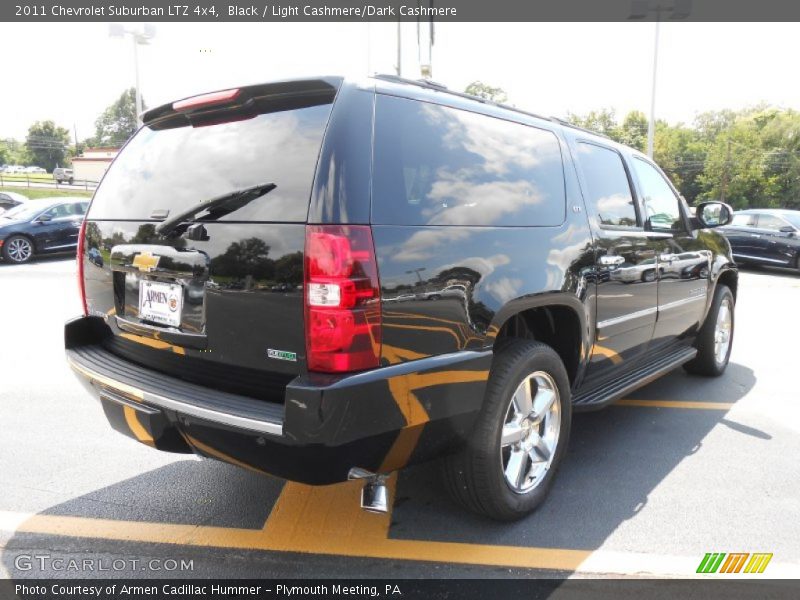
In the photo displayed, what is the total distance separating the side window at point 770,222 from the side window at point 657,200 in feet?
35.6

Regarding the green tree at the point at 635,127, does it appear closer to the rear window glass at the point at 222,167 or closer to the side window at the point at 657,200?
the side window at the point at 657,200

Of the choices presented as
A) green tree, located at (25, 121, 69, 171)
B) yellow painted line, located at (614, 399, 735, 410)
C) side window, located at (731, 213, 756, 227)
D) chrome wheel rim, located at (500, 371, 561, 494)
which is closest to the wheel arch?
chrome wheel rim, located at (500, 371, 561, 494)

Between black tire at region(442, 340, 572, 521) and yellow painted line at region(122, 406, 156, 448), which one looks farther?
black tire at region(442, 340, 572, 521)

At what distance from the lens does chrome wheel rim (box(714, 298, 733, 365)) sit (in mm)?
5310

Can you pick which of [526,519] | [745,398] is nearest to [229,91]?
[526,519]

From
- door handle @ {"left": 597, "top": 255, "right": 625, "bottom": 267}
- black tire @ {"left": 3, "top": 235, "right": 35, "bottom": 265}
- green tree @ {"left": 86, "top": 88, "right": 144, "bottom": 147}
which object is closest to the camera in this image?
door handle @ {"left": 597, "top": 255, "right": 625, "bottom": 267}

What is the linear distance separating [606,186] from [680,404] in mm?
1941

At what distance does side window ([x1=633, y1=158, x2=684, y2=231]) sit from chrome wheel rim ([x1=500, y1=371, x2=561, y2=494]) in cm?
170

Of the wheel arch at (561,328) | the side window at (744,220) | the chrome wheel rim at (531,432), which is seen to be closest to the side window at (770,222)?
the side window at (744,220)

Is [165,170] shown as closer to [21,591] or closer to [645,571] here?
[21,591]

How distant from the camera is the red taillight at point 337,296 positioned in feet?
6.95

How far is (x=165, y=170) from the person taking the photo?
275 centimetres

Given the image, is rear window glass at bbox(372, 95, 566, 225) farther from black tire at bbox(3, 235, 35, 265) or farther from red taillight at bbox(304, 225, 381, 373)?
black tire at bbox(3, 235, 35, 265)

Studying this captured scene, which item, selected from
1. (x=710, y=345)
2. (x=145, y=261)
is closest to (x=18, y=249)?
(x=145, y=261)
